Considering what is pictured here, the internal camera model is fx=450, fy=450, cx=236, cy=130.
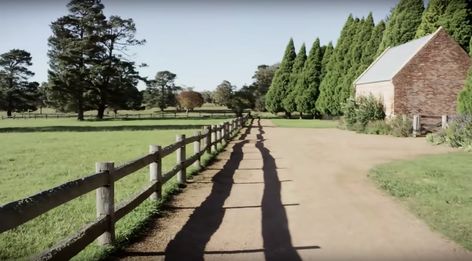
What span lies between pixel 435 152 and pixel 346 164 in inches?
221

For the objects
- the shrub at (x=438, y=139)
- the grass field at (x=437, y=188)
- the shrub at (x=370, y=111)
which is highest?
the shrub at (x=370, y=111)

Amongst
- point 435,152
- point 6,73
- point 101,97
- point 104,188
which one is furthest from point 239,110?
point 104,188

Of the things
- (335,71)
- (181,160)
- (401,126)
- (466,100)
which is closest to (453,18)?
(401,126)

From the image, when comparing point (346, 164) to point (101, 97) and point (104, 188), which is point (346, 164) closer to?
point (104, 188)

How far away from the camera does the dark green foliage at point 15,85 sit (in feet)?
267

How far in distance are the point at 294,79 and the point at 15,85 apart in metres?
52.7

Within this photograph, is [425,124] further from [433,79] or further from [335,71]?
[335,71]

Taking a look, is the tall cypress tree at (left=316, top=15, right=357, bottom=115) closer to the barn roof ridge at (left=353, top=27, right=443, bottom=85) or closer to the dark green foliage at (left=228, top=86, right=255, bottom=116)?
the barn roof ridge at (left=353, top=27, right=443, bottom=85)

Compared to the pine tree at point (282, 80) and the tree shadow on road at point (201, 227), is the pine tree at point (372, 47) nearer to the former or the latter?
the pine tree at point (282, 80)

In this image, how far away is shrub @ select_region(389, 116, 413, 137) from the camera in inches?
1049

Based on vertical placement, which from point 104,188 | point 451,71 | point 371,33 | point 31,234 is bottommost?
point 31,234

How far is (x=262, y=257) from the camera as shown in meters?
5.49

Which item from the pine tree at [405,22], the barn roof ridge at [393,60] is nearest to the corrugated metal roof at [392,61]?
the barn roof ridge at [393,60]

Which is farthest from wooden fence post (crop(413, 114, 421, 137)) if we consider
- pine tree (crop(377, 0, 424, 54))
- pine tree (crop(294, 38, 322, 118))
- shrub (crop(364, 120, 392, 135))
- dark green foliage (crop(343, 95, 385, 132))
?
pine tree (crop(294, 38, 322, 118))
